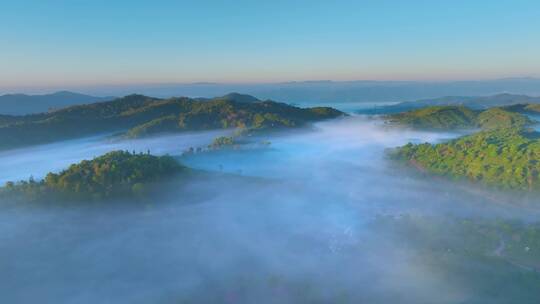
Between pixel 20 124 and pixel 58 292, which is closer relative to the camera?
pixel 58 292

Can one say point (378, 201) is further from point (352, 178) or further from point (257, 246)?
point (257, 246)

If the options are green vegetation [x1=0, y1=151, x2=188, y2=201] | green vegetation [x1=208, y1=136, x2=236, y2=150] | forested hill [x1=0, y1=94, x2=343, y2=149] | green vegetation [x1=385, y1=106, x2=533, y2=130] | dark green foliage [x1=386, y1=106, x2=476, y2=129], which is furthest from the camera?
dark green foliage [x1=386, y1=106, x2=476, y2=129]

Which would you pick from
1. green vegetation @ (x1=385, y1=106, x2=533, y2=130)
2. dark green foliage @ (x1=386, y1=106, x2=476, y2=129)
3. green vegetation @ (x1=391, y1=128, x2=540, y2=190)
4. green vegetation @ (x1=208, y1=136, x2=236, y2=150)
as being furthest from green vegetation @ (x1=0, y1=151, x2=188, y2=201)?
dark green foliage @ (x1=386, y1=106, x2=476, y2=129)

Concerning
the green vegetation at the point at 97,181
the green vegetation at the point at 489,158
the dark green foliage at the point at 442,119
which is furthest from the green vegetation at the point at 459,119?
the green vegetation at the point at 97,181

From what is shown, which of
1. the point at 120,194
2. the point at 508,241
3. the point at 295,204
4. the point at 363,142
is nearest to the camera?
the point at 508,241

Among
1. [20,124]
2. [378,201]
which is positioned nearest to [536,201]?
[378,201]

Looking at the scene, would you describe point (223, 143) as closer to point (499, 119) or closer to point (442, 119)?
point (442, 119)

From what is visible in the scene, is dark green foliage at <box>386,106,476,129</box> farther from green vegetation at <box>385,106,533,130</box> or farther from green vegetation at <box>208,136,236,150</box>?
green vegetation at <box>208,136,236,150</box>

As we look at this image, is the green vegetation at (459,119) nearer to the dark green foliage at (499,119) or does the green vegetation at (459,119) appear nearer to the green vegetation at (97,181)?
the dark green foliage at (499,119)
